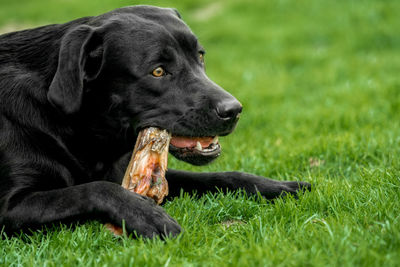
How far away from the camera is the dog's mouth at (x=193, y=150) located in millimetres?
3480

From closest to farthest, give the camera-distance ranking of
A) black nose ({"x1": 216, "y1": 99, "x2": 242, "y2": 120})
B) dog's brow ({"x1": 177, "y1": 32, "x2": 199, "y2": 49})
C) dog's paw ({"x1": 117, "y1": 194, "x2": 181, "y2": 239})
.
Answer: dog's paw ({"x1": 117, "y1": 194, "x2": 181, "y2": 239})
black nose ({"x1": 216, "y1": 99, "x2": 242, "y2": 120})
dog's brow ({"x1": 177, "y1": 32, "x2": 199, "y2": 49})

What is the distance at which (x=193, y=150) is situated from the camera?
3.51m

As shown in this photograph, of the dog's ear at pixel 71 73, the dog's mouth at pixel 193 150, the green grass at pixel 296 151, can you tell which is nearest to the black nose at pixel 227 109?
the dog's mouth at pixel 193 150

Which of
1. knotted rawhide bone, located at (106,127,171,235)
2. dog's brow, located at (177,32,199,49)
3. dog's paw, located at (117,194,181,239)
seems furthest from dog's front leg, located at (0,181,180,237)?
dog's brow, located at (177,32,199,49)

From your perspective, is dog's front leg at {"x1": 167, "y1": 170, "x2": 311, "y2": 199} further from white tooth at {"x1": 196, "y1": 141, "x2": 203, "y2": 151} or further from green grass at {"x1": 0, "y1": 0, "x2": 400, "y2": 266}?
white tooth at {"x1": 196, "y1": 141, "x2": 203, "y2": 151}

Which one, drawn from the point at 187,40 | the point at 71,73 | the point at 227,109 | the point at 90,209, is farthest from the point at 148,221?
the point at 187,40

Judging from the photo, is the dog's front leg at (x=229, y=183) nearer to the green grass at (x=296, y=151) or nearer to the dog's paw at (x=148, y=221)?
the green grass at (x=296, y=151)

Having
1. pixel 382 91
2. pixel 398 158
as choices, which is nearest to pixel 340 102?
pixel 382 91

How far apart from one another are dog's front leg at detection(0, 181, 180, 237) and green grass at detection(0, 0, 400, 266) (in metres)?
0.09

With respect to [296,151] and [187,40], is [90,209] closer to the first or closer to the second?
[187,40]

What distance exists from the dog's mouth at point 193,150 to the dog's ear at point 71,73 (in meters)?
0.72

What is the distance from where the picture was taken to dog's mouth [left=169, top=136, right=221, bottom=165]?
3.48 m

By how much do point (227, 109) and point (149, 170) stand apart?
2.14ft

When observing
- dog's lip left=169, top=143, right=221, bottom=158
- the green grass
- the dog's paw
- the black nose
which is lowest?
the green grass
